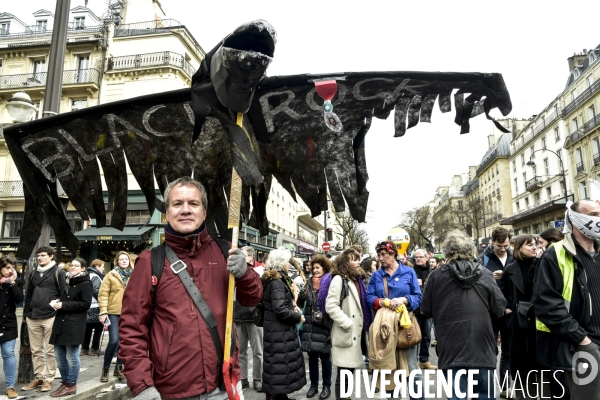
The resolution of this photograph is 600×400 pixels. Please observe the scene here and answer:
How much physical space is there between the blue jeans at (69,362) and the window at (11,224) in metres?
23.6

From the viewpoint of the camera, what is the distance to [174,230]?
2.40 m

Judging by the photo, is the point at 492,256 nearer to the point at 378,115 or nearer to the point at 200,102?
the point at 378,115

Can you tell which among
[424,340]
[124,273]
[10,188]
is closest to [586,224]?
[424,340]

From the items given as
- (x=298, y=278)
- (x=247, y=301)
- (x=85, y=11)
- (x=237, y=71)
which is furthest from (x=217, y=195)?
(x=85, y=11)

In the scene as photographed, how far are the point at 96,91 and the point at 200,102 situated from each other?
25.8m

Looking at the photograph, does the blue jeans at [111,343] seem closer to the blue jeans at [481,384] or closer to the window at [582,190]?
the blue jeans at [481,384]

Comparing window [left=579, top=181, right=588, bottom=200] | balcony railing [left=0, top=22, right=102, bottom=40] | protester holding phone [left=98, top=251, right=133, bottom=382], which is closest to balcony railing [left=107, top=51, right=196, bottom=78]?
balcony railing [left=0, top=22, right=102, bottom=40]

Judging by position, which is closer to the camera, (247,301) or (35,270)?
(247,301)

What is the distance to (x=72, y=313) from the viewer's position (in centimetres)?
577

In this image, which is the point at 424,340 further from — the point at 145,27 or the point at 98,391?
the point at 145,27

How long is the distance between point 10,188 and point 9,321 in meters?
24.1

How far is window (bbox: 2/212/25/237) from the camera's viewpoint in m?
24.9

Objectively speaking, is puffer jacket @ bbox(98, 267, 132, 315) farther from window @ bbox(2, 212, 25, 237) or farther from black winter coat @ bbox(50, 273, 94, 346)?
window @ bbox(2, 212, 25, 237)

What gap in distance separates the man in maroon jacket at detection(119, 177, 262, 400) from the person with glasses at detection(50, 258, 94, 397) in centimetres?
422
